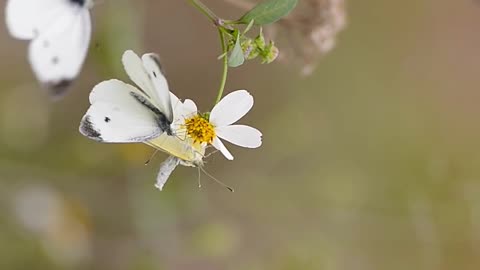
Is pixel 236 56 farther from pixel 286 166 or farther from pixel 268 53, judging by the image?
pixel 286 166

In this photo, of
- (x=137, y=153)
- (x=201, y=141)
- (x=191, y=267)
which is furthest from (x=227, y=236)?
(x=201, y=141)

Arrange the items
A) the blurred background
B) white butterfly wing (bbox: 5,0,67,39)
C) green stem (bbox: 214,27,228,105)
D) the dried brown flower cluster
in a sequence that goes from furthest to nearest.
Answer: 1. the blurred background
2. the dried brown flower cluster
3. green stem (bbox: 214,27,228,105)
4. white butterfly wing (bbox: 5,0,67,39)

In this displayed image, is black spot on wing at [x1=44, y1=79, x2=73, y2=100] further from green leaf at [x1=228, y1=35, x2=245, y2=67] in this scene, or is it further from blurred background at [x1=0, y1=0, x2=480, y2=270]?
blurred background at [x1=0, y1=0, x2=480, y2=270]

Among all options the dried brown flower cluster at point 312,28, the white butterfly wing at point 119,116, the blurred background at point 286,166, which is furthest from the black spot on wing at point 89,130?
the blurred background at point 286,166

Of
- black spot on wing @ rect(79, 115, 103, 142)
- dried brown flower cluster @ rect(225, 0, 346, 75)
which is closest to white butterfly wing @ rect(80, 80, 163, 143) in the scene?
black spot on wing @ rect(79, 115, 103, 142)

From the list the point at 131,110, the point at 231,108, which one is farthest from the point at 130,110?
the point at 231,108

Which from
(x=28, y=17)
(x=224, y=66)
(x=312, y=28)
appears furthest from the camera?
(x=312, y=28)
